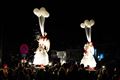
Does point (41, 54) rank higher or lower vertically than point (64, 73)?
higher

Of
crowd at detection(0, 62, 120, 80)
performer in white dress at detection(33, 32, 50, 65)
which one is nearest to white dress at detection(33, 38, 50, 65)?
performer in white dress at detection(33, 32, 50, 65)

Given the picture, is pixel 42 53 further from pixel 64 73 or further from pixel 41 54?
pixel 64 73

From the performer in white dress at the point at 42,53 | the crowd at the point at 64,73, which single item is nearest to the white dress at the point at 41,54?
the performer in white dress at the point at 42,53

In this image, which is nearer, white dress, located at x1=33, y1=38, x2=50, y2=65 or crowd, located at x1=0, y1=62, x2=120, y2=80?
crowd, located at x1=0, y1=62, x2=120, y2=80

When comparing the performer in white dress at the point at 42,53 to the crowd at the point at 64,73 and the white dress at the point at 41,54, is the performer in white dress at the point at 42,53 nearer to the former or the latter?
the white dress at the point at 41,54

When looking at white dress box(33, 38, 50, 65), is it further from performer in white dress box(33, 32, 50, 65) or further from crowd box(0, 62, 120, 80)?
crowd box(0, 62, 120, 80)

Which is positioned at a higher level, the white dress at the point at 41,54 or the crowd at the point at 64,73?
the white dress at the point at 41,54

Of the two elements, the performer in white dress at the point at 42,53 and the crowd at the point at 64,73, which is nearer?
the crowd at the point at 64,73

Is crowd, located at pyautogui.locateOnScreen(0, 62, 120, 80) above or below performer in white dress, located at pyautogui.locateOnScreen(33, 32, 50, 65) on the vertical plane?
below

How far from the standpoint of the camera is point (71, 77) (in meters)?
11.5

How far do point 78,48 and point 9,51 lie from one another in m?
7.84

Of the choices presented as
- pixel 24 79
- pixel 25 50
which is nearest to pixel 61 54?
pixel 25 50

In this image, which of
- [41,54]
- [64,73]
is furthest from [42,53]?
[64,73]

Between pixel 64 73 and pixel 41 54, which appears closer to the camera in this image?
pixel 64 73
